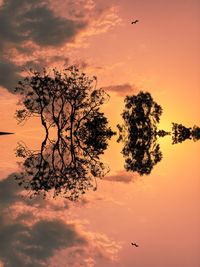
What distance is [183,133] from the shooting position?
87375 millimetres

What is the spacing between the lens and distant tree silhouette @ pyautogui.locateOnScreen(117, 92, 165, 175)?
80.3 metres

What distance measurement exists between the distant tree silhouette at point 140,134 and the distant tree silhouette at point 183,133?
228 cm

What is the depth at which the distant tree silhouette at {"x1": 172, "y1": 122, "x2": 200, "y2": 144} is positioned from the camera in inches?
3438

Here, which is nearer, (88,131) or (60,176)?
(60,176)

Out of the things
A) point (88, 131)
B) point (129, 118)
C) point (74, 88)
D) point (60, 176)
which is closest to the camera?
point (60, 176)

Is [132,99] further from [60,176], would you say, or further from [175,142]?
[60,176]

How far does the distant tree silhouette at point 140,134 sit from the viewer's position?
263ft

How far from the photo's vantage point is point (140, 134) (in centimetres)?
8662

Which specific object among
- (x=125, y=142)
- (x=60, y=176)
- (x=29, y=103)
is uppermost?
(x=29, y=103)

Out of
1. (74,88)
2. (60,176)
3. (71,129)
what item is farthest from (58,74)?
(60,176)

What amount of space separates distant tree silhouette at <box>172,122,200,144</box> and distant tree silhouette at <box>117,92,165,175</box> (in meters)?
2.28

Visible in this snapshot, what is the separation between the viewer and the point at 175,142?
285 feet

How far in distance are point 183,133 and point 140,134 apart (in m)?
7.74

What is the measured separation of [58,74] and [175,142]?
24.7m
